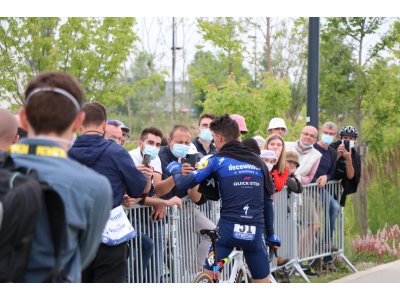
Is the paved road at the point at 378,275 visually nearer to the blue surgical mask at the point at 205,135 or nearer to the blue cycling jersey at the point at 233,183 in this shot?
the blue surgical mask at the point at 205,135

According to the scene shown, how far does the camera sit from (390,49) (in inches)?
635

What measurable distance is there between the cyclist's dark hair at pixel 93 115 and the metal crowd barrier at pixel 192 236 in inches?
60.0

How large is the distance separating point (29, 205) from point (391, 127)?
1433 centimetres

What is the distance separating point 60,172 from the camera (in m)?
3.14

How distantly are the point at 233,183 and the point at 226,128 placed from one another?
1.63 feet

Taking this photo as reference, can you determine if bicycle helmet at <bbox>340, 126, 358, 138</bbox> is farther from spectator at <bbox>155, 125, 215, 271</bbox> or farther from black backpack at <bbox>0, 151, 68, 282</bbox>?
black backpack at <bbox>0, 151, 68, 282</bbox>

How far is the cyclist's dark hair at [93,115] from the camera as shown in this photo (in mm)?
6094

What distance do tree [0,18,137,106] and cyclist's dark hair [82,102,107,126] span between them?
28.3ft

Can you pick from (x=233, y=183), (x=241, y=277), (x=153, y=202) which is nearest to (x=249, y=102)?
(x=241, y=277)

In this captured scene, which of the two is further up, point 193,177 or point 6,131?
point 6,131

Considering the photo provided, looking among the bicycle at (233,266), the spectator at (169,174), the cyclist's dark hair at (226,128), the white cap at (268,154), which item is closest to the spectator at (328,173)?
the white cap at (268,154)

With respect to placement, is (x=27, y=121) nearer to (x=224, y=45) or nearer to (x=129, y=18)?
(x=129, y=18)

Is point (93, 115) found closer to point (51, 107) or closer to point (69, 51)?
point (51, 107)

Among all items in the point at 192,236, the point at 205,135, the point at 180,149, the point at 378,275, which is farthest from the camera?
the point at 378,275
